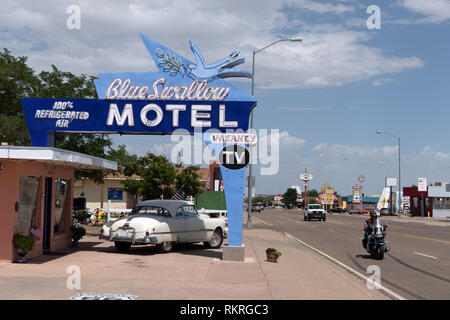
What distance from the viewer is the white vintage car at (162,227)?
15.9m

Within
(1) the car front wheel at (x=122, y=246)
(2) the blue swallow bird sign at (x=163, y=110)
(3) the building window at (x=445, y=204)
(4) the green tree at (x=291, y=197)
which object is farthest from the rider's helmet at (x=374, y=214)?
(4) the green tree at (x=291, y=197)

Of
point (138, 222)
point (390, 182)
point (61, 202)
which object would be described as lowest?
point (138, 222)

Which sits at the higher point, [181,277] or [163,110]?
[163,110]

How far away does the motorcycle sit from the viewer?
17.4 metres

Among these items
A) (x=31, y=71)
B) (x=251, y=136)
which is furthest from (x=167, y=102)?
(x=31, y=71)

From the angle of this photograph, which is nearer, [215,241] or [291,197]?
[215,241]

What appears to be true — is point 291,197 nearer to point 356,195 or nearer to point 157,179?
point 356,195

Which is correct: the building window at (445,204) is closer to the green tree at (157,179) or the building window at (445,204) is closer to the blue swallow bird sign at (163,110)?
the green tree at (157,179)

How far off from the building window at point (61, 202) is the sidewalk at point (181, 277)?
959mm

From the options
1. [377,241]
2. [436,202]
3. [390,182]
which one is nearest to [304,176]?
[390,182]

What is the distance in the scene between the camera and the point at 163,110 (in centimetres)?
1578

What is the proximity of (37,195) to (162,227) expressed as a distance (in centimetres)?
383

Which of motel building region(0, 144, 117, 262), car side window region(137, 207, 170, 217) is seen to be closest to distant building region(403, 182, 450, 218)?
car side window region(137, 207, 170, 217)

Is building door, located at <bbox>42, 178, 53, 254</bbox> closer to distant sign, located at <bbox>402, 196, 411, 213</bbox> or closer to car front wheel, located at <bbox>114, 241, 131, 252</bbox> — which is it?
car front wheel, located at <bbox>114, 241, 131, 252</bbox>
